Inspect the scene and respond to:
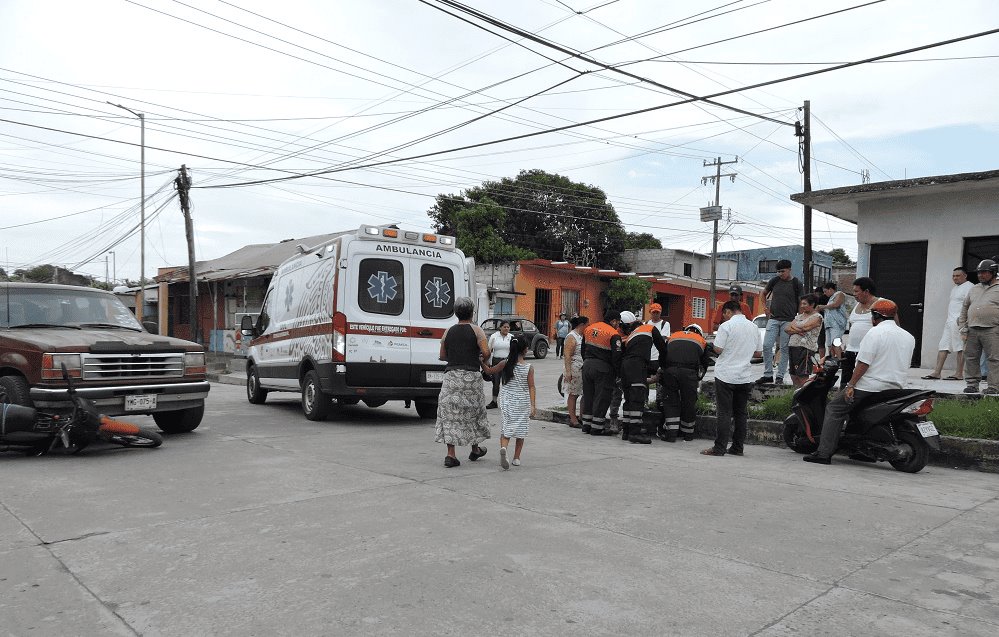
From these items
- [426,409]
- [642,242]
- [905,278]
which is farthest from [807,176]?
[642,242]

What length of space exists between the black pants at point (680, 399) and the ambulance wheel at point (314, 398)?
4726 mm

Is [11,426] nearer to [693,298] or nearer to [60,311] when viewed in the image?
[60,311]

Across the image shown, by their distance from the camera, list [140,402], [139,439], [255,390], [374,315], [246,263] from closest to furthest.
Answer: [139,439]
[140,402]
[374,315]
[255,390]
[246,263]

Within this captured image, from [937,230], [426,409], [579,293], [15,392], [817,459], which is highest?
[937,230]

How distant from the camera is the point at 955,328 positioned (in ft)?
34.6

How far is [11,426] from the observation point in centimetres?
689

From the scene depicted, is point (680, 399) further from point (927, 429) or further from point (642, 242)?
A: point (642, 242)

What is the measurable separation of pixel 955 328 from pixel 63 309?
39.5ft

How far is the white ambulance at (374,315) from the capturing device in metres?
9.81

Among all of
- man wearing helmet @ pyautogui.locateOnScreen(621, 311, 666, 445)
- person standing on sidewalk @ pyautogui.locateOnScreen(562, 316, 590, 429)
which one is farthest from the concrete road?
person standing on sidewalk @ pyautogui.locateOnScreen(562, 316, 590, 429)

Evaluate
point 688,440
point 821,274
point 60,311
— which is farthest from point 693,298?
point 60,311

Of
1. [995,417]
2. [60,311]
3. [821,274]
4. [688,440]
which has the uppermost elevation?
[821,274]

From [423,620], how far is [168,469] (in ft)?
14.2

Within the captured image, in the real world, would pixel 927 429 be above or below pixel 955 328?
below
